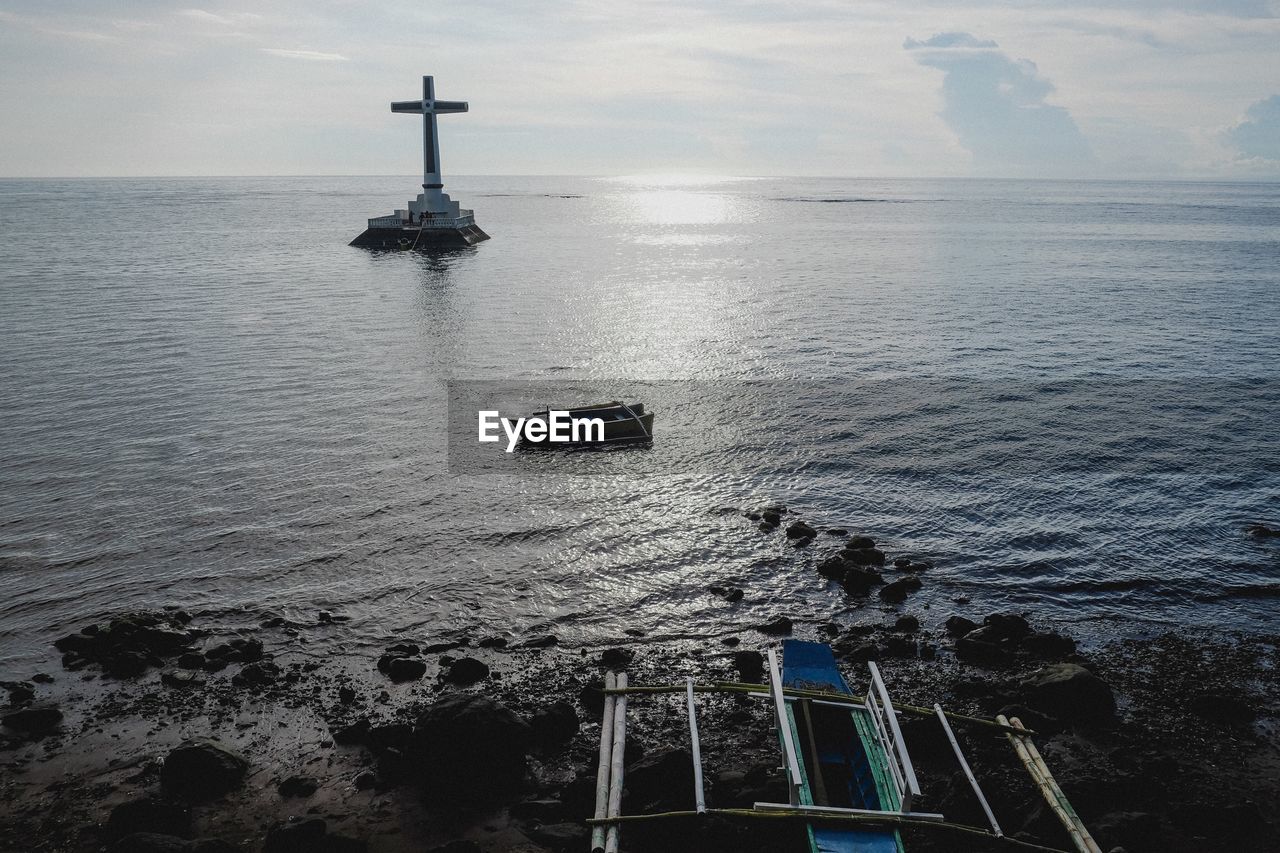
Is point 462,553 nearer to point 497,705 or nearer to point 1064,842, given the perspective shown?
point 497,705

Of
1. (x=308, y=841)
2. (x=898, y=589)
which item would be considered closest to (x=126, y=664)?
(x=308, y=841)

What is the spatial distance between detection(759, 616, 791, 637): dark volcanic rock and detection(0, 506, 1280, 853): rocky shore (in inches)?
3.3

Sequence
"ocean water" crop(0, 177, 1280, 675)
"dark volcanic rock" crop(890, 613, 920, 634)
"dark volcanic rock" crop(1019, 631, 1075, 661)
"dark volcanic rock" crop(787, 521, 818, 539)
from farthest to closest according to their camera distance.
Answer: "dark volcanic rock" crop(787, 521, 818, 539) → "ocean water" crop(0, 177, 1280, 675) → "dark volcanic rock" crop(890, 613, 920, 634) → "dark volcanic rock" crop(1019, 631, 1075, 661)

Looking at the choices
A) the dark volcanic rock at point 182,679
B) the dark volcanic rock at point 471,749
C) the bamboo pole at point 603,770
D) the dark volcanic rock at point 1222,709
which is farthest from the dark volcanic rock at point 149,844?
the dark volcanic rock at point 1222,709

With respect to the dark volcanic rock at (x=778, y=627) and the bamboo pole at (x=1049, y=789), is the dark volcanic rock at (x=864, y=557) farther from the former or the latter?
the bamboo pole at (x=1049, y=789)

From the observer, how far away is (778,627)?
75.7 ft

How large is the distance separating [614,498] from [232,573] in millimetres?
14095

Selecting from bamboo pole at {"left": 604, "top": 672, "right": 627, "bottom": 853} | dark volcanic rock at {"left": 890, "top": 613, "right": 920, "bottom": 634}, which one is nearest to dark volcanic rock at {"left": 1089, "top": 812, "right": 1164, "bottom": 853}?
dark volcanic rock at {"left": 890, "top": 613, "right": 920, "bottom": 634}

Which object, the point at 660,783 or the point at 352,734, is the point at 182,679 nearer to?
the point at 352,734

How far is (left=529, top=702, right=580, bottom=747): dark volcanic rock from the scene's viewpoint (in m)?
18.0

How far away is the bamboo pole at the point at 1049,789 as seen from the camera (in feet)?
47.2

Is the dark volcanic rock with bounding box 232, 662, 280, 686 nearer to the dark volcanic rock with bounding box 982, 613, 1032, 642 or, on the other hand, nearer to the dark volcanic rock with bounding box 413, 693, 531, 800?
the dark volcanic rock with bounding box 413, 693, 531, 800

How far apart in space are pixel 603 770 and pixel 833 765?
4753mm

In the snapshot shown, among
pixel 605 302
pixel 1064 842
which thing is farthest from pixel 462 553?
pixel 605 302
